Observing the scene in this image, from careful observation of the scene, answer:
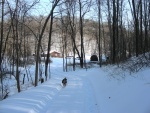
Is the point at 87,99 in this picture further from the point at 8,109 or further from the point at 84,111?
the point at 8,109

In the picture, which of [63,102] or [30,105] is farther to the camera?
[63,102]

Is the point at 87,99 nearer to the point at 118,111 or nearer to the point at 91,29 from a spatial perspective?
the point at 118,111

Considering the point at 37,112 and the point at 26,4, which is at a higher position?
the point at 26,4

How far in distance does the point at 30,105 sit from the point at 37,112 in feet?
2.53

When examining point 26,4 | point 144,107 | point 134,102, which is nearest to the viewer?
point 144,107

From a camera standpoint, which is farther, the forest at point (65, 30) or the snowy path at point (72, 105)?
the forest at point (65, 30)

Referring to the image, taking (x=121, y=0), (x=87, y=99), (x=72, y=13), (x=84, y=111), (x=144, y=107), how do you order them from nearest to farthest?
(x=144, y=107), (x=84, y=111), (x=87, y=99), (x=121, y=0), (x=72, y=13)

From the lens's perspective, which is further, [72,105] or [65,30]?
[65,30]

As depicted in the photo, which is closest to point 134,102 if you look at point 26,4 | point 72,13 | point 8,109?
point 8,109

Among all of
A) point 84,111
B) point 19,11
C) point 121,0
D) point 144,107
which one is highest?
point 121,0

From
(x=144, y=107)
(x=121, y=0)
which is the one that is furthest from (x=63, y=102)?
(x=121, y=0)

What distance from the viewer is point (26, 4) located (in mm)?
33625

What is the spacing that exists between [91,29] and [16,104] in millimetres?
61812

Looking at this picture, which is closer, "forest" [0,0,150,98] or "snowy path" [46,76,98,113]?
"snowy path" [46,76,98,113]
